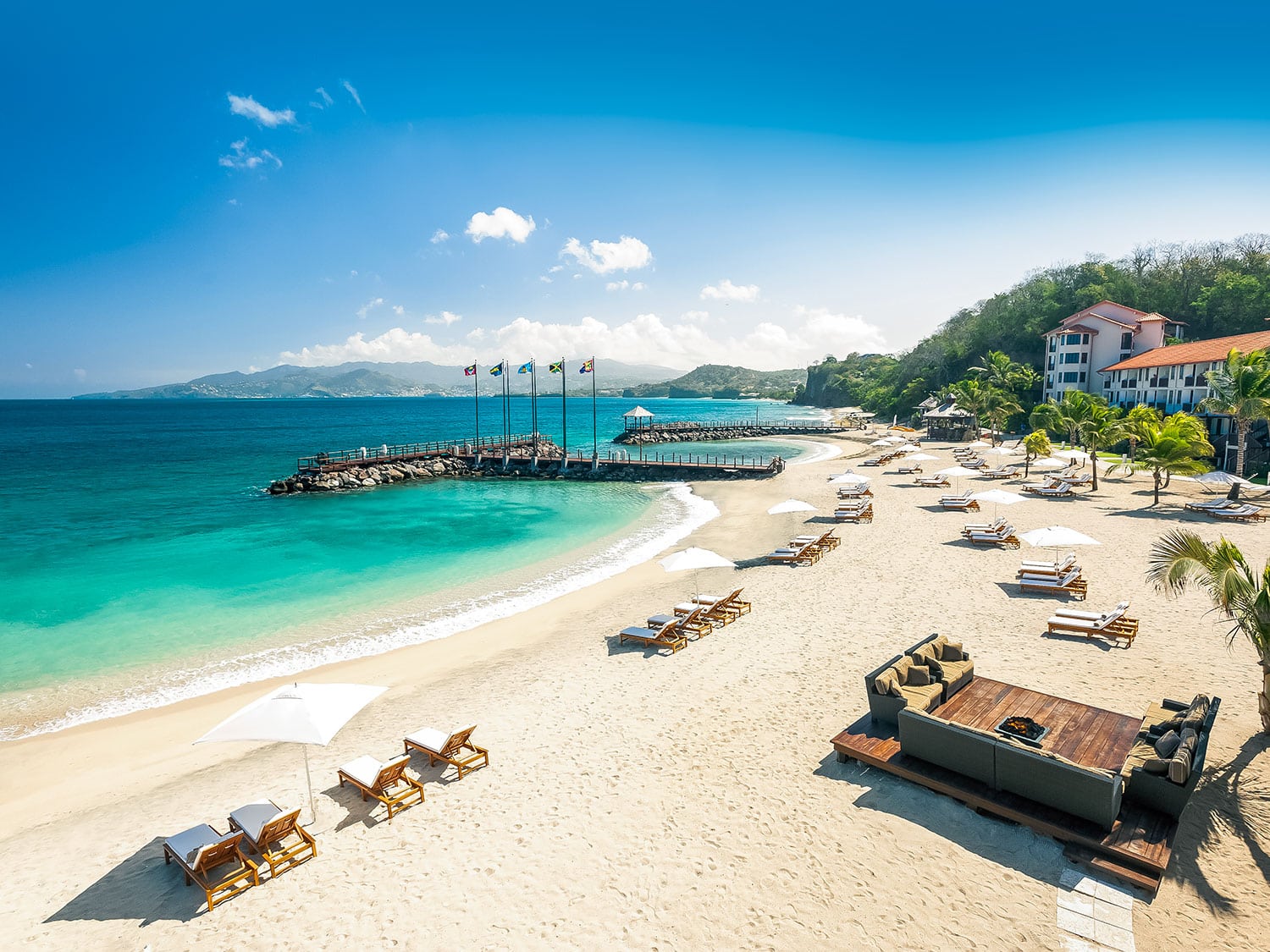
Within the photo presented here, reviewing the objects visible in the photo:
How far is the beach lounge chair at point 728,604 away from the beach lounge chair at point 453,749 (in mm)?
7234

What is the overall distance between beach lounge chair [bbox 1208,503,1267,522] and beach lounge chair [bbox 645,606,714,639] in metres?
21.0

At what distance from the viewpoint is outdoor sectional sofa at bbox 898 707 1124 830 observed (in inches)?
259

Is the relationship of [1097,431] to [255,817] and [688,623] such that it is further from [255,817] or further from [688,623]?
[255,817]

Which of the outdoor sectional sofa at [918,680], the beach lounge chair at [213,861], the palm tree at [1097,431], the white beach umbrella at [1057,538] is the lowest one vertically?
the beach lounge chair at [213,861]

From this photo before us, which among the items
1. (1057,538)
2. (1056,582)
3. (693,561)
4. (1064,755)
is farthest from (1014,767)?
(1057,538)

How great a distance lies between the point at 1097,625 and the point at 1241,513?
15909 millimetres

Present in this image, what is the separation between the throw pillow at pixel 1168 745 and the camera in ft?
23.0

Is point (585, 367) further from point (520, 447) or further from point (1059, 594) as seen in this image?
point (1059, 594)

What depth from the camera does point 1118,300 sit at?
6625cm

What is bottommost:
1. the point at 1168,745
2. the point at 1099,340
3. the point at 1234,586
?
the point at 1168,745

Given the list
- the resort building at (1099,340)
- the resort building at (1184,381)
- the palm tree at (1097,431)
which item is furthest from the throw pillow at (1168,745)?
the resort building at (1099,340)

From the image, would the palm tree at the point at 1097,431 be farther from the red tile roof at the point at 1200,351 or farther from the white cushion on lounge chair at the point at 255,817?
the white cushion on lounge chair at the point at 255,817

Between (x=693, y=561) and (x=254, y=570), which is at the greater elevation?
(x=693, y=561)

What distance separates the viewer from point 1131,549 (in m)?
18.8
